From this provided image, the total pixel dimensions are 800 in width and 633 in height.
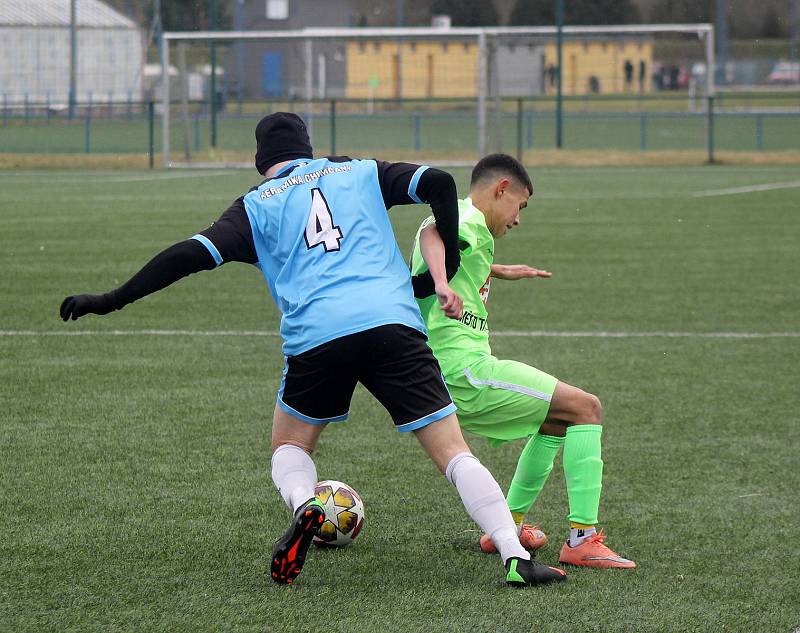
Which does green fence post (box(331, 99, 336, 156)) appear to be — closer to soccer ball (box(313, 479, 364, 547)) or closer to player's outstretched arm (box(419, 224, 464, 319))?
soccer ball (box(313, 479, 364, 547))

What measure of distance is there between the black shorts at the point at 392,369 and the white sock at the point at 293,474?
339 millimetres

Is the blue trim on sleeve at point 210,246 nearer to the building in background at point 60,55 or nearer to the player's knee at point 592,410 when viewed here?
the player's knee at point 592,410

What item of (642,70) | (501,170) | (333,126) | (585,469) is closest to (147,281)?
(501,170)

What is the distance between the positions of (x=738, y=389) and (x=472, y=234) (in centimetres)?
356

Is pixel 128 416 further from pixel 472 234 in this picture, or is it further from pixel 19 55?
pixel 19 55

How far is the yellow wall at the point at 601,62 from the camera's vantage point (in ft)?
116

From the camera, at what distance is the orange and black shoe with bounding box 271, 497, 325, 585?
160 inches

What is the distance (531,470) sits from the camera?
191 inches

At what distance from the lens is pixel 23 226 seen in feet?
54.7

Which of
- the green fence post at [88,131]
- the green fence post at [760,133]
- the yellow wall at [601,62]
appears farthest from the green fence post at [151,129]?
the green fence post at [760,133]

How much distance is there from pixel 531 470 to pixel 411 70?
28.9m

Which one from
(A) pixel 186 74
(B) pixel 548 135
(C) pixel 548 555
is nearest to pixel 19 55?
(A) pixel 186 74

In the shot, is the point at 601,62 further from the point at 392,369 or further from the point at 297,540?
the point at 297,540

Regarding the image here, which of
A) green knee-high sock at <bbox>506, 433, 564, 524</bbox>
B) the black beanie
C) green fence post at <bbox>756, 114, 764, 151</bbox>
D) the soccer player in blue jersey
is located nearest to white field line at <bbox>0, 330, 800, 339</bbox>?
green knee-high sock at <bbox>506, 433, 564, 524</bbox>
